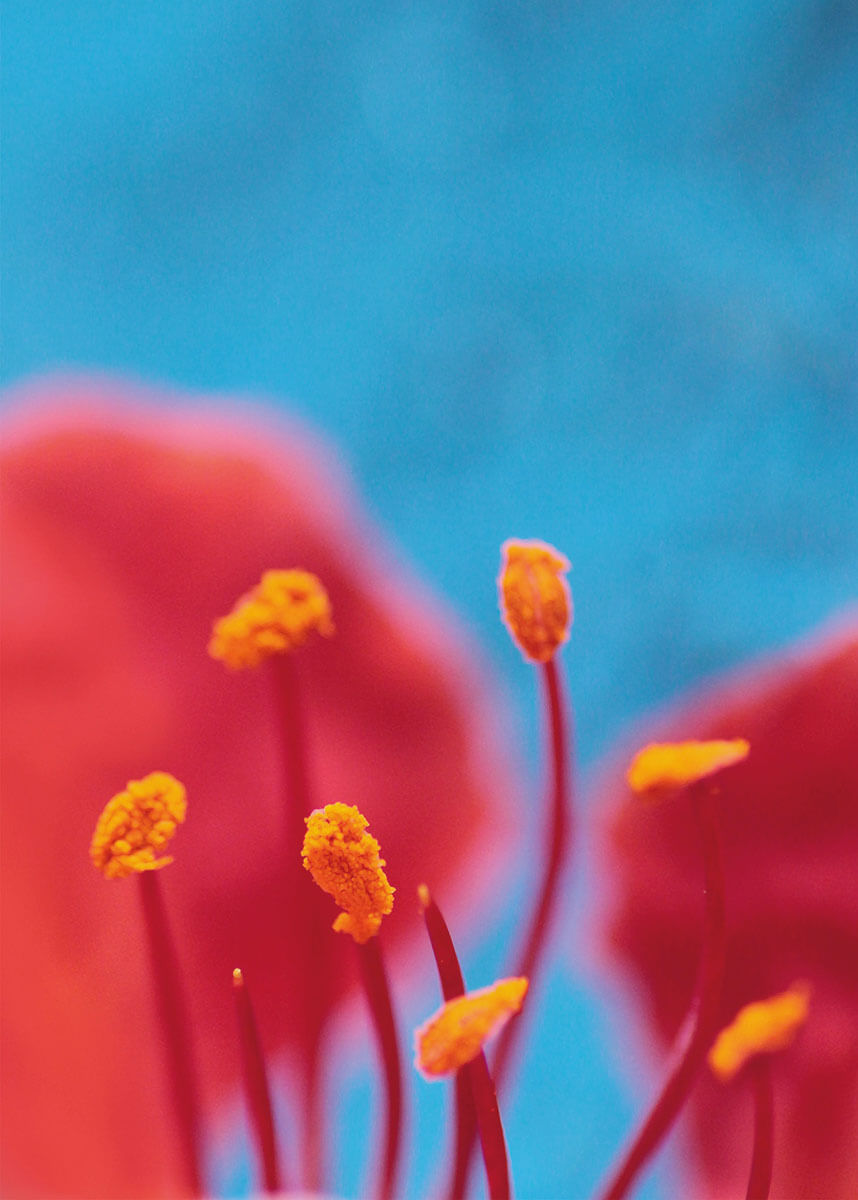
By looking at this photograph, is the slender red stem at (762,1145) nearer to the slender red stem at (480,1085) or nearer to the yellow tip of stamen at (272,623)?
the slender red stem at (480,1085)

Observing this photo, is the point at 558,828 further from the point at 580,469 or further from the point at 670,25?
the point at 670,25

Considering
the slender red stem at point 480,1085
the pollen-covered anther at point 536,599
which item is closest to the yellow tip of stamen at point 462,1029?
the slender red stem at point 480,1085

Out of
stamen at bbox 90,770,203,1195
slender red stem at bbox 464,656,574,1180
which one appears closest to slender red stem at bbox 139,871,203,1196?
stamen at bbox 90,770,203,1195

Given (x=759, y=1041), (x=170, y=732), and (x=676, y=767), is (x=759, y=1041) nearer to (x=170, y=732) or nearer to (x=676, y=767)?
(x=676, y=767)

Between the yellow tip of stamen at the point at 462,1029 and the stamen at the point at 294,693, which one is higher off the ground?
the stamen at the point at 294,693

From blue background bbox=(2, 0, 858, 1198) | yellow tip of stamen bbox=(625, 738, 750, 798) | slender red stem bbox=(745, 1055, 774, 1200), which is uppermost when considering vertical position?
blue background bbox=(2, 0, 858, 1198)

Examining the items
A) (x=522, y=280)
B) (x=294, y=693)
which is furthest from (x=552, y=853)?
(x=522, y=280)

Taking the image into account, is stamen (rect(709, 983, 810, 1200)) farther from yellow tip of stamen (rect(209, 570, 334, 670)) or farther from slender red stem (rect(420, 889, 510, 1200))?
yellow tip of stamen (rect(209, 570, 334, 670))
